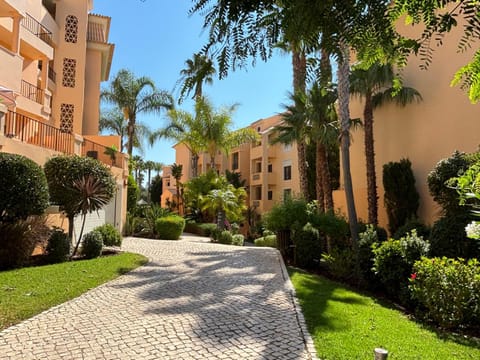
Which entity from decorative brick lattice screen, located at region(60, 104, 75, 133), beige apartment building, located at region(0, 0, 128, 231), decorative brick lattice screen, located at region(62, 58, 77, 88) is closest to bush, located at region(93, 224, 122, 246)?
beige apartment building, located at region(0, 0, 128, 231)

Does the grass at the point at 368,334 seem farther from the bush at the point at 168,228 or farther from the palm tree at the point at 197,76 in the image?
the bush at the point at 168,228

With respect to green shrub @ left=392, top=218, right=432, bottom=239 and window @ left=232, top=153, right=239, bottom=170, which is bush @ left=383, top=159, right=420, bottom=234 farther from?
window @ left=232, top=153, right=239, bottom=170

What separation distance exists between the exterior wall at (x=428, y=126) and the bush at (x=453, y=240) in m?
8.02

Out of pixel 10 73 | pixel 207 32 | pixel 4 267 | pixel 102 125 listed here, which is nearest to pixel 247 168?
pixel 102 125

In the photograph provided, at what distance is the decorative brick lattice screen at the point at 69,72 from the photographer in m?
21.2

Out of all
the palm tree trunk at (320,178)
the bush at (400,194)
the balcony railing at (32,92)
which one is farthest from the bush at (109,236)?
the bush at (400,194)

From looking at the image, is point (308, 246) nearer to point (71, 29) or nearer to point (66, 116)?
point (66, 116)

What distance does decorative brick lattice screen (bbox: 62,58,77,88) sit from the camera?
69.7ft

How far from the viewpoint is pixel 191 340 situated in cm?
498

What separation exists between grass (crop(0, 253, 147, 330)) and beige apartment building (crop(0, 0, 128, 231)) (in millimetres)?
3962

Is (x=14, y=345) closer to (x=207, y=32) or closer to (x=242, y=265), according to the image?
(x=207, y=32)

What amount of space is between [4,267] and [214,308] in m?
6.59

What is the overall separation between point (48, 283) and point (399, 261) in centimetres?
829

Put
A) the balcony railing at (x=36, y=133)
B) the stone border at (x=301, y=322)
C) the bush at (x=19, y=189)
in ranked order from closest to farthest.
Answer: the stone border at (x=301, y=322) → the bush at (x=19, y=189) → the balcony railing at (x=36, y=133)
